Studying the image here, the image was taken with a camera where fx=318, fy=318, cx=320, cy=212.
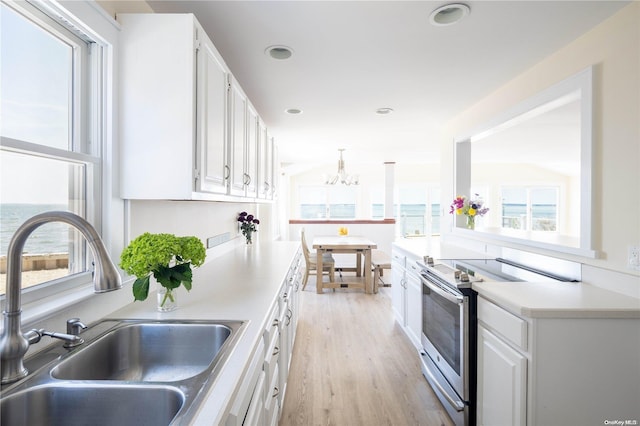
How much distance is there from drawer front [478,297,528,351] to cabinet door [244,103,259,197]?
5.72 feet

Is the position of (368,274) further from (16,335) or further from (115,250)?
(16,335)

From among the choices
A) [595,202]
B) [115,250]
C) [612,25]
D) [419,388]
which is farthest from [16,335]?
[612,25]

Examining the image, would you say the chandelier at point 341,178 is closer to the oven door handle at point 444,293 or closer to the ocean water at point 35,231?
the oven door handle at point 444,293

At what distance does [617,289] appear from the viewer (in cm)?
162

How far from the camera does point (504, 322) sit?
153 centimetres

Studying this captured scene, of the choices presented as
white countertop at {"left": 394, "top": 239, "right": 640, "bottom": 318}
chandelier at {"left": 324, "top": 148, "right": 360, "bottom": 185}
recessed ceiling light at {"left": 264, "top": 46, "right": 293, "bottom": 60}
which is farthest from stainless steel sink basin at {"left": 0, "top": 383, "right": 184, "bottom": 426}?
chandelier at {"left": 324, "top": 148, "right": 360, "bottom": 185}

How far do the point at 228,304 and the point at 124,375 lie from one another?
1.48 ft

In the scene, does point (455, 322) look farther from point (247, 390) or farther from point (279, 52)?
point (279, 52)

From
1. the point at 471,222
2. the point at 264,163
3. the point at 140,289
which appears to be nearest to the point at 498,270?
the point at 471,222

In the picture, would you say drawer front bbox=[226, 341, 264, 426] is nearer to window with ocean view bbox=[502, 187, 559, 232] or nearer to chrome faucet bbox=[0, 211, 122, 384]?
chrome faucet bbox=[0, 211, 122, 384]

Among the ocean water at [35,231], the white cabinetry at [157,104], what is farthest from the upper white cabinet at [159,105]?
the ocean water at [35,231]

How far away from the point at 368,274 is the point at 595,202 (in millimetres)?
3396

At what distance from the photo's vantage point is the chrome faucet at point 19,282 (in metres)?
0.80

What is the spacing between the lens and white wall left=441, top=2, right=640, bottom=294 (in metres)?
1.56
